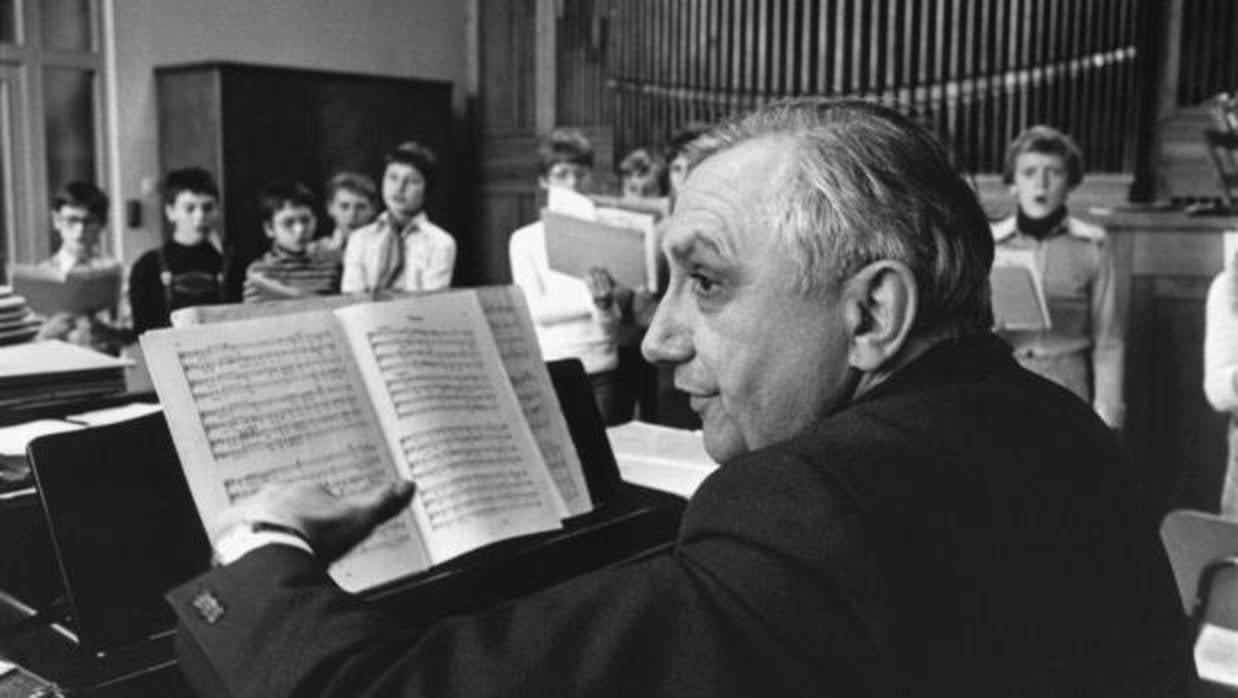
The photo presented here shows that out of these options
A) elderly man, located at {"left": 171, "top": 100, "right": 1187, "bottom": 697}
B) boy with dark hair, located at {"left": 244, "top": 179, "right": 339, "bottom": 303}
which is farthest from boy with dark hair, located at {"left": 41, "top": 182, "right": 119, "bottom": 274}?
elderly man, located at {"left": 171, "top": 100, "right": 1187, "bottom": 697}

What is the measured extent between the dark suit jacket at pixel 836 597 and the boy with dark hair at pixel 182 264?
3.10m

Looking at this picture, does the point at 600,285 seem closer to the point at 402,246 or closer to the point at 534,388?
the point at 402,246

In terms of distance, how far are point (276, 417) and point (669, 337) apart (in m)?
0.48

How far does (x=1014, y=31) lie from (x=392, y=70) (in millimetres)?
3534

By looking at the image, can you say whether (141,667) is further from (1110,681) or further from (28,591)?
(1110,681)

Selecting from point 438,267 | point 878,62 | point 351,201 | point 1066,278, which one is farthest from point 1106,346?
point 351,201

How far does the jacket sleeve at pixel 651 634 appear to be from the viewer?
2.47ft

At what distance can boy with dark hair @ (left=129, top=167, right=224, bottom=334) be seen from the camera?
151 inches

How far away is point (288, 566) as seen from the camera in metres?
0.92

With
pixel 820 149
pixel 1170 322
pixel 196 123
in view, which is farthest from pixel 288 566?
pixel 196 123

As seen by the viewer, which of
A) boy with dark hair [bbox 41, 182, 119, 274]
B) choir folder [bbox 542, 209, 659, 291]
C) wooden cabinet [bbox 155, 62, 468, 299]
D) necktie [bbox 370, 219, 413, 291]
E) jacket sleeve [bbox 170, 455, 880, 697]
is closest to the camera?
jacket sleeve [bbox 170, 455, 880, 697]

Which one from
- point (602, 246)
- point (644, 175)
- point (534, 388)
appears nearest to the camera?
point (534, 388)

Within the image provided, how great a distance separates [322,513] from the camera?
39.9 inches

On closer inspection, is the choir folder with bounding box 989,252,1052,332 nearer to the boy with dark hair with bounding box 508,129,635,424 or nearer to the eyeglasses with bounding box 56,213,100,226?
the boy with dark hair with bounding box 508,129,635,424
